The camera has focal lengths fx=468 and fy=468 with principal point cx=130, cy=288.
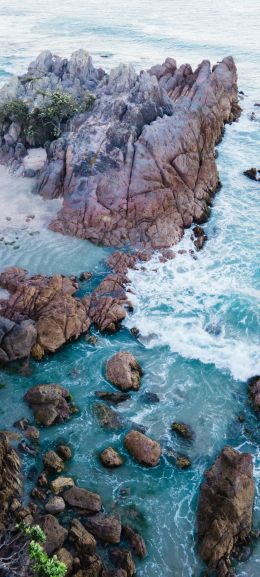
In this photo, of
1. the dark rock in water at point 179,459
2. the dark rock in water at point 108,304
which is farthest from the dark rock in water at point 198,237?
the dark rock in water at point 179,459

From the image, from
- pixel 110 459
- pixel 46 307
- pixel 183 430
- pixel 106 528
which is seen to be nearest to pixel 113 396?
pixel 110 459

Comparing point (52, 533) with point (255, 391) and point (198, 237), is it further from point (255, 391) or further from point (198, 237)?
point (198, 237)

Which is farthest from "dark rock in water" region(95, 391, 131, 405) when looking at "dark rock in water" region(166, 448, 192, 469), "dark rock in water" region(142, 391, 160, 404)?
"dark rock in water" region(166, 448, 192, 469)

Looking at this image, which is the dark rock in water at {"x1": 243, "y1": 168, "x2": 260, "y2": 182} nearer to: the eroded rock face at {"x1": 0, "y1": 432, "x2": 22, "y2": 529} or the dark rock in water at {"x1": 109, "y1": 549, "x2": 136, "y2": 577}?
the eroded rock face at {"x1": 0, "y1": 432, "x2": 22, "y2": 529}

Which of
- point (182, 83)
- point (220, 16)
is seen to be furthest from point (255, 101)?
point (220, 16)

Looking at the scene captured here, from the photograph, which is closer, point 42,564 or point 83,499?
point 42,564

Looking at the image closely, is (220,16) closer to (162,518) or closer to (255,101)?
(255,101)
